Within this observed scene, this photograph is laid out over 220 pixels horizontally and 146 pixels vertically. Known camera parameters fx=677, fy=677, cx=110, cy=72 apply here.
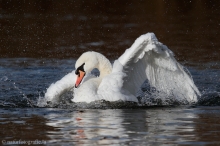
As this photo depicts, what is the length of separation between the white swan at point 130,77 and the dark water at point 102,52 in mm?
305

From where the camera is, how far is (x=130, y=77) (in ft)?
36.8

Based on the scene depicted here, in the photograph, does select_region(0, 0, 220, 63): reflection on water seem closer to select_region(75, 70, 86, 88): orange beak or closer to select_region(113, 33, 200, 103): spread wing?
select_region(113, 33, 200, 103): spread wing

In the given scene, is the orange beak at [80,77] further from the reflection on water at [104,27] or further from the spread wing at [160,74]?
the reflection on water at [104,27]

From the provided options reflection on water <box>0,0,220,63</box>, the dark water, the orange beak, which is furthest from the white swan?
reflection on water <box>0,0,220,63</box>

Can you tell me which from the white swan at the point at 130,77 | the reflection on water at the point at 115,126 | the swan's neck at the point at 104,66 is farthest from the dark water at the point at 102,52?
the swan's neck at the point at 104,66

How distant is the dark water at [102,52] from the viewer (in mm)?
8594

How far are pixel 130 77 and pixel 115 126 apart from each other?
90.0 inches

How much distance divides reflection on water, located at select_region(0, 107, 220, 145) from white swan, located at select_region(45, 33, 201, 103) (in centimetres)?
39

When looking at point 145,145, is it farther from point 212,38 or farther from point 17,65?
point 212,38

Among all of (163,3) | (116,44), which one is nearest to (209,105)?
(116,44)

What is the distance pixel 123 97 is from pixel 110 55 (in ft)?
22.8

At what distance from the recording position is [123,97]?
34.8 feet

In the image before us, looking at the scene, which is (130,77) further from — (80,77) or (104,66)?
(80,77)

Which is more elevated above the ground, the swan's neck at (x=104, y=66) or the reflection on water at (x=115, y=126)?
the swan's neck at (x=104, y=66)
